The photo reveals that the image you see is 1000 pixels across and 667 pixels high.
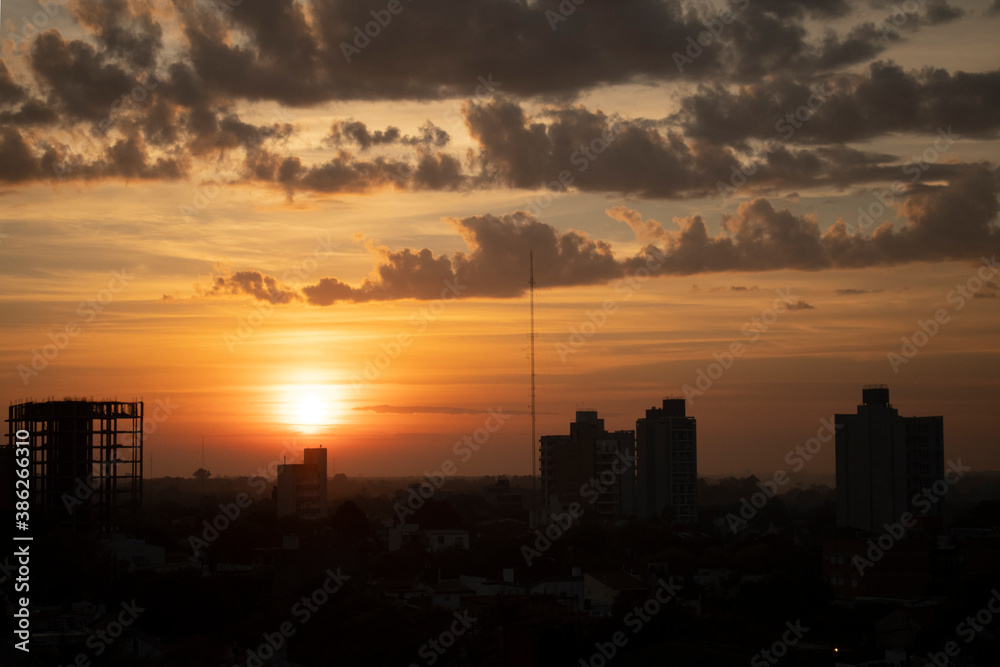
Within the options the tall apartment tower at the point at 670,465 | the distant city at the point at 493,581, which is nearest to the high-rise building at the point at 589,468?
the tall apartment tower at the point at 670,465

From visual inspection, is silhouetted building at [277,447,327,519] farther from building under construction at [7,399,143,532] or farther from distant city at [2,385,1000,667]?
building under construction at [7,399,143,532]

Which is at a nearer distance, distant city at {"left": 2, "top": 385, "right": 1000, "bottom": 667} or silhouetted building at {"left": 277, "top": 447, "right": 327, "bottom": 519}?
distant city at {"left": 2, "top": 385, "right": 1000, "bottom": 667}

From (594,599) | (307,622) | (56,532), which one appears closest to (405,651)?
(307,622)

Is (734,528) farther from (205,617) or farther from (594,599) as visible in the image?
(205,617)

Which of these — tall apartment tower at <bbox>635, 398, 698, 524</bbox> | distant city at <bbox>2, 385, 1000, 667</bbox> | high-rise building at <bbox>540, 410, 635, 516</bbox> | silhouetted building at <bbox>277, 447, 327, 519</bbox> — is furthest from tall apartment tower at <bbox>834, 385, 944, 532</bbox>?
silhouetted building at <bbox>277, 447, 327, 519</bbox>

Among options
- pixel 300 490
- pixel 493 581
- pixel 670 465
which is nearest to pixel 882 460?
pixel 670 465

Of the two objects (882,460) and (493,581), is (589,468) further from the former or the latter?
(493,581)
